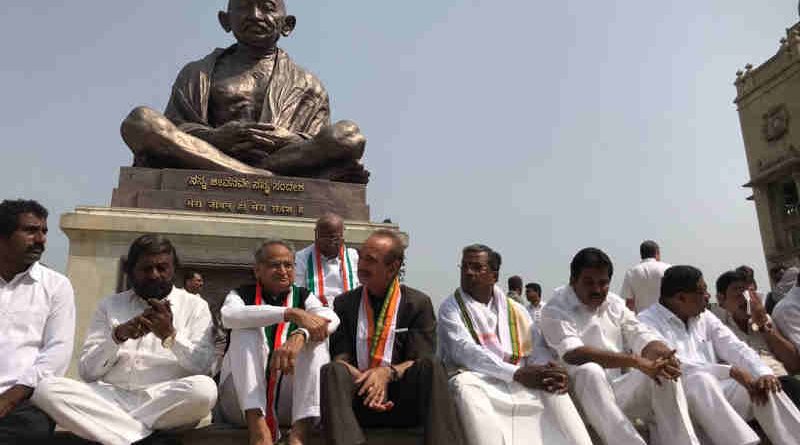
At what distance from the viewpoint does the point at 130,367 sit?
384 centimetres

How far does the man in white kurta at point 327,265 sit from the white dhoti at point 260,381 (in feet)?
4.97

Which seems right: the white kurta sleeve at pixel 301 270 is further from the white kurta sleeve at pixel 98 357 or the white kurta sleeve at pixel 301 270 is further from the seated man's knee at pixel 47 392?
the seated man's knee at pixel 47 392

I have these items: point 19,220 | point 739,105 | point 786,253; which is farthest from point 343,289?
point 739,105

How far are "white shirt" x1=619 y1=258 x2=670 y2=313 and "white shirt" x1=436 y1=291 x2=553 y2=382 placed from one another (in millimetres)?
3377

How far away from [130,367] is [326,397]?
131 cm

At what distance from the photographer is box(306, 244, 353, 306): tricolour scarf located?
5387 mm

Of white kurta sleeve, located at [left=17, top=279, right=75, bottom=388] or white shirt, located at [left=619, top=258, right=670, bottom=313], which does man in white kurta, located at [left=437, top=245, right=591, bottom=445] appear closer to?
white kurta sleeve, located at [left=17, top=279, right=75, bottom=388]

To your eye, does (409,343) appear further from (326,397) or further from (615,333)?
(615,333)

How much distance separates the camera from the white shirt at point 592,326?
435 cm

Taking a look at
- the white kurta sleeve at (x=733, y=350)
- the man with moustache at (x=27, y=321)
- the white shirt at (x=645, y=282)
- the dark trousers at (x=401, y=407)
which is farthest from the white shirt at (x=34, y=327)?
the white shirt at (x=645, y=282)

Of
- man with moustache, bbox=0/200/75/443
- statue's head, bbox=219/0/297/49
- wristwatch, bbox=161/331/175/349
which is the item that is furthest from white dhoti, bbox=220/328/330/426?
statue's head, bbox=219/0/297/49

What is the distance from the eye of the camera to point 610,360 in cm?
412

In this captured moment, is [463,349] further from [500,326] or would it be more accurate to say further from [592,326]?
[592,326]

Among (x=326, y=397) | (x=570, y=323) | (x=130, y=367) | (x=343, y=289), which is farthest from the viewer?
(x=343, y=289)
